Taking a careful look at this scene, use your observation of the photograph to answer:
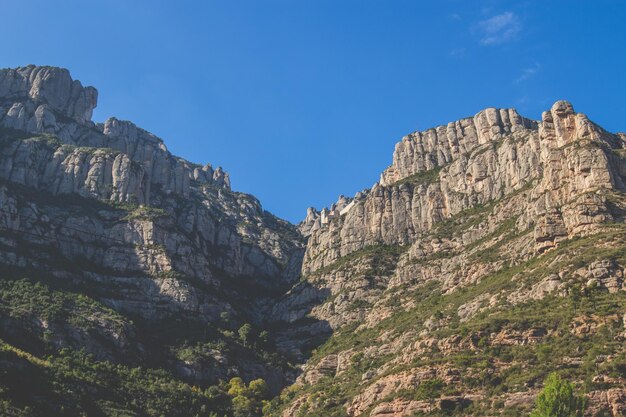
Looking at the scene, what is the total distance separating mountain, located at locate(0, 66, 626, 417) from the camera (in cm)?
10144

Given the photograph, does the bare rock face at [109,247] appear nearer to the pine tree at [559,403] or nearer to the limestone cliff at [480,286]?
the limestone cliff at [480,286]

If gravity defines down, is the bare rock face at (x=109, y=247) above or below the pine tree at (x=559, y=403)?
above

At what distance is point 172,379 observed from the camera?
5320 inches

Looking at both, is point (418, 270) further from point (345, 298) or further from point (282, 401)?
point (282, 401)

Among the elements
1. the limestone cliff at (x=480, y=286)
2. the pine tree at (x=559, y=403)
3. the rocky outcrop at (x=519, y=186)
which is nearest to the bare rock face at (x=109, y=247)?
the limestone cliff at (x=480, y=286)

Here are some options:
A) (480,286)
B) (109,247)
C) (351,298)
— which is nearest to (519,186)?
(480,286)

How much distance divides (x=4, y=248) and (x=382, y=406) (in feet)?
292

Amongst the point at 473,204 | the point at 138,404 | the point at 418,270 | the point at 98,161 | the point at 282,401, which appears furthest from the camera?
the point at 98,161

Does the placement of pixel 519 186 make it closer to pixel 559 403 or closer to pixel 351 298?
pixel 351 298

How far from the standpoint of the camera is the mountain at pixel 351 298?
10144 cm

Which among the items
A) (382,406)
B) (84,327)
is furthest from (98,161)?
(382,406)

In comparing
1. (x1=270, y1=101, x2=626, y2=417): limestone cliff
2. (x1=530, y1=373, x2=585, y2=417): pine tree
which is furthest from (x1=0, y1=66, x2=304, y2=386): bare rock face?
(x1=530, y1=373, x2=585, y2=417): pine tree

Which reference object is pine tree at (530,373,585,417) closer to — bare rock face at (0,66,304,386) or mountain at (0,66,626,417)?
mountain at (0,66,626,417)

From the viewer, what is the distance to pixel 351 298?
167750 millimetres
